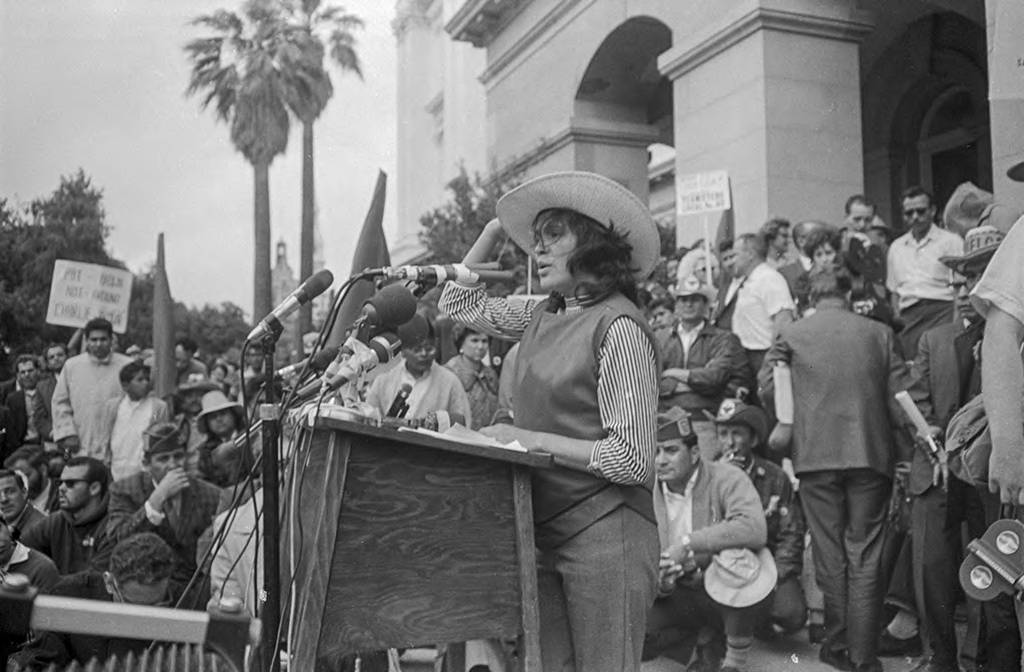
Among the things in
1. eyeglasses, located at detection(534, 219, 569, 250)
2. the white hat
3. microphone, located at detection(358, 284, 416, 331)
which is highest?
eyeglasses, located at detection(534, 219, 569, 250)

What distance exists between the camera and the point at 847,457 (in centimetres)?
584

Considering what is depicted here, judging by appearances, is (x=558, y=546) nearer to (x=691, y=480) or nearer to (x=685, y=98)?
(x=691, y=480)

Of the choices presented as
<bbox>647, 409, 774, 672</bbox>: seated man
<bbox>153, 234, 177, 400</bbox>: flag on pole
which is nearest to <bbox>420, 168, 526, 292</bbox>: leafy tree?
<bbox>153, 234, 177, 400</bbox>: flag on pole

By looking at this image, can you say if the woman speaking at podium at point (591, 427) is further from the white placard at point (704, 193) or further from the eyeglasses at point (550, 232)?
the white placard at point (704, 193)

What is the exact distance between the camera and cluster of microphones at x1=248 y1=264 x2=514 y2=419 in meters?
2.81

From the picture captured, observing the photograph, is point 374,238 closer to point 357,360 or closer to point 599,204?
point 599,204

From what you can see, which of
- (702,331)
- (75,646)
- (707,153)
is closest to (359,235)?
(702,331)

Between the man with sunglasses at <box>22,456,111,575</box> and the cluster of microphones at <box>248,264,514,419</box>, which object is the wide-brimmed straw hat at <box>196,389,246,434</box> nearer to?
the man with sunglasses at <box>22,456,111,575</box>

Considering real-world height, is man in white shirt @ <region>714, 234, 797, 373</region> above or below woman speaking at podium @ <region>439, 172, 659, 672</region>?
above

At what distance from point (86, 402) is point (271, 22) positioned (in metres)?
19.2

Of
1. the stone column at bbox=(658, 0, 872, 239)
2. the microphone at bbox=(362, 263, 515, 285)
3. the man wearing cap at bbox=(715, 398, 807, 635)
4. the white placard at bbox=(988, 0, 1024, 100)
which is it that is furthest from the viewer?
the stone column at bbox=(658, 0, 872, 239)

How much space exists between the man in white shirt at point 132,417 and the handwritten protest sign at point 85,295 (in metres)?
1.23

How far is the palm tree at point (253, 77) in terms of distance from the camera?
25.9 m

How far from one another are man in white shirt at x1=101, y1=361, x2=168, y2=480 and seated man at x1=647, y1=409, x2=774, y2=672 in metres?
4.60
